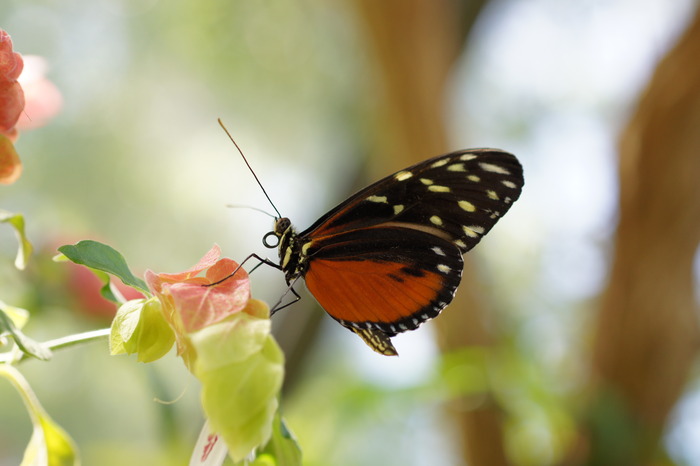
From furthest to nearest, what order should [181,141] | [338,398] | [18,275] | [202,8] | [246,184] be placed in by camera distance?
[181,141], [246,184], [202,8], [338,398], [18,275]

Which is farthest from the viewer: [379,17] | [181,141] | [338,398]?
[181,141]

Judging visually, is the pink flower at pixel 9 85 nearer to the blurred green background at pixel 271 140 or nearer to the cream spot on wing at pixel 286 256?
the cream spot on wing at pixel 286 256

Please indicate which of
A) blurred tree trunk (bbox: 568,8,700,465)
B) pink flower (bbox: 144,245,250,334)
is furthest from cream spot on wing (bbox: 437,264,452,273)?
blurred tree trunk (bbox: 568,8,700,465)

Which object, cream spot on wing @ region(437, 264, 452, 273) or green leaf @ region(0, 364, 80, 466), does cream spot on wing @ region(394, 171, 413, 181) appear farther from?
green leaf @ region(0, 364, 80, 466)

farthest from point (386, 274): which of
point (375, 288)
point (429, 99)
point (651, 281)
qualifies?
point (651, 281)

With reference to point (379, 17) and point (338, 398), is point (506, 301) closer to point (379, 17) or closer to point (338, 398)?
point (338, 398)

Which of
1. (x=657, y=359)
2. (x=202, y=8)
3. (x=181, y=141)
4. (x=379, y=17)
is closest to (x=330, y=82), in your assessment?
(x=202, y=8)

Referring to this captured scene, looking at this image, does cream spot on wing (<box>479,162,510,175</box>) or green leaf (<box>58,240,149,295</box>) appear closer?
green leaf (<box>58,240,149,295</box>)
